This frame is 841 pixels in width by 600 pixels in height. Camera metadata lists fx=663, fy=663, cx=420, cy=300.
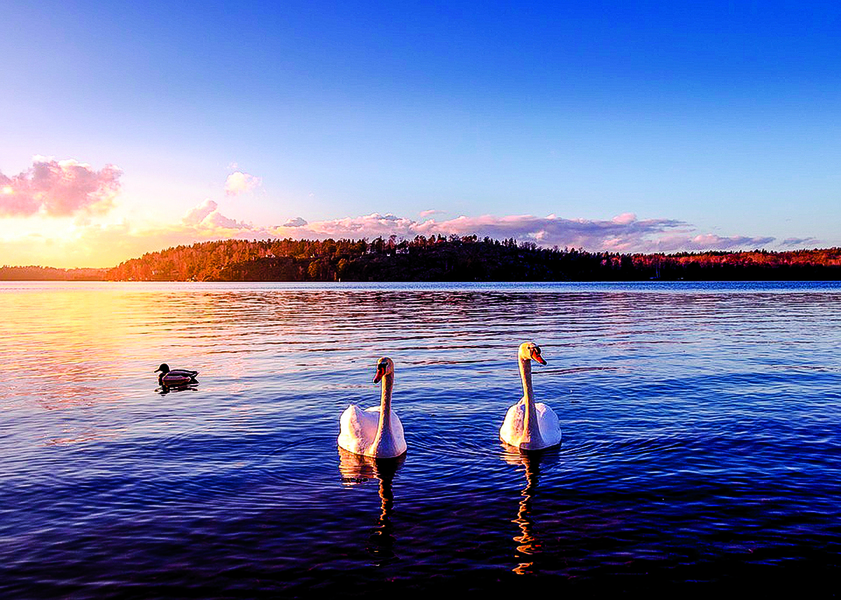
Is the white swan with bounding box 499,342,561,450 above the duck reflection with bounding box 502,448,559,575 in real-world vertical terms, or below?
above

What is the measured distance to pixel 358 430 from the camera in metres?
16.0

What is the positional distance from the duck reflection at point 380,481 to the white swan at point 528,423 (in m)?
2.79

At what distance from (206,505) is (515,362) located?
20938 millimetres

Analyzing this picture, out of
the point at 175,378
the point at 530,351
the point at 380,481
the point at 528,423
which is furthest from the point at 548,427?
the point at 175,378

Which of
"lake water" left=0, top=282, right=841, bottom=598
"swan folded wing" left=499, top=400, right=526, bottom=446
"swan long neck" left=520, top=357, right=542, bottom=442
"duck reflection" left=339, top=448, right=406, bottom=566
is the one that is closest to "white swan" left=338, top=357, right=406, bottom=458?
"duck reflection" left=339, top=448, right=406, bottom=566

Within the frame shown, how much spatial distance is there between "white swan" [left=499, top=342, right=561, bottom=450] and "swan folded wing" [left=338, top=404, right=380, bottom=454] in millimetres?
3359

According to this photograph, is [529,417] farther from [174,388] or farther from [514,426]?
[174,388]

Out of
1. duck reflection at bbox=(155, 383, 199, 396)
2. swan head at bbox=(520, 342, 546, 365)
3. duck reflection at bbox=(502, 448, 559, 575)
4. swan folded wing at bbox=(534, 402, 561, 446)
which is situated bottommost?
duck reflection at bbox=(502, 448, 559, 575)

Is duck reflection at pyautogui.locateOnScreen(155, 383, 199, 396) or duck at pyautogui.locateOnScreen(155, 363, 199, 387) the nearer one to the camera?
duck reflection at pyautogui.locateOnScreen(155, 383, 199, 396)

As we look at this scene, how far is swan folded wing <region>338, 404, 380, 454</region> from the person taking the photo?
1584 centimetres

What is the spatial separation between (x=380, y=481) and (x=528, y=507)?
11.0 ft

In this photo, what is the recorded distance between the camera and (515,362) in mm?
31703

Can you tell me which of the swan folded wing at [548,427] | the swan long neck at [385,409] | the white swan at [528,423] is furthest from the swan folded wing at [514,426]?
the swan long neck at [385,409]

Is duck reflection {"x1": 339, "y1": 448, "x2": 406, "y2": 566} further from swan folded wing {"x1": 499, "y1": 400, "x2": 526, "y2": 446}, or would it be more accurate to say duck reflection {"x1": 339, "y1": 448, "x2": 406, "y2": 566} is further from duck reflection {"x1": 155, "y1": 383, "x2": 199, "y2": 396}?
duck reflection {"x1": 155, "y1": 383, "x2": 199, "y2": 396}
